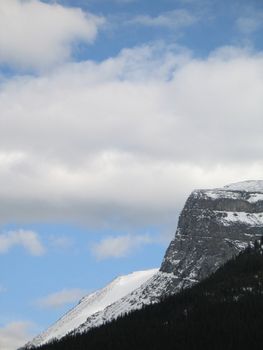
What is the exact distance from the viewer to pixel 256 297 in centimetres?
19888

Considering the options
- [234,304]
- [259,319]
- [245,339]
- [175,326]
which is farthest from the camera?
[234,304]

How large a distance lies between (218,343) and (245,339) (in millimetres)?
5744

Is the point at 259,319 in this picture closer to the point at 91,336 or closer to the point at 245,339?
the point at 245,339

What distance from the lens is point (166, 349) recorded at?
159875 mm

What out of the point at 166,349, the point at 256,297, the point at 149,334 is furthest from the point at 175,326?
the point at 256,297

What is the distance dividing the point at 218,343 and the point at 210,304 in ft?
139

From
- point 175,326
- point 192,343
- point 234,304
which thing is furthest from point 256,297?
point 192,343

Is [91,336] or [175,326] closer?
[175,326]

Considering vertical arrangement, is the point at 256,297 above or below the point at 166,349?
above

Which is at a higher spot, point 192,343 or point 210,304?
point 210,304

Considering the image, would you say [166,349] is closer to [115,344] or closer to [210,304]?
[115,344]

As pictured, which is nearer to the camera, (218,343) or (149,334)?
(218,343)

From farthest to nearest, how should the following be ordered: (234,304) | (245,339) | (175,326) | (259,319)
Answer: (234,304) → (175,326) → (259,319) → (245,339)

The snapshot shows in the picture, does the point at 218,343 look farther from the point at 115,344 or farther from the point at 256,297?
the point at 256,297
